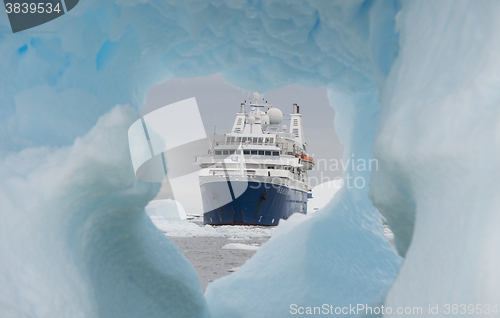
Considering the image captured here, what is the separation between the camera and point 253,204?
2684cm

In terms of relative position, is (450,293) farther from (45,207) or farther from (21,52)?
(21,52)

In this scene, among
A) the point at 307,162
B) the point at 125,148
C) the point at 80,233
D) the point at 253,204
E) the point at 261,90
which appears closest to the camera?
the point at 80,233

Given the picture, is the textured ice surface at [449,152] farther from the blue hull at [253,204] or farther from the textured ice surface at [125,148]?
the blue hull at [253,204]

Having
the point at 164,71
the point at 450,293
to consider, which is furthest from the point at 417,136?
the point at 164,71

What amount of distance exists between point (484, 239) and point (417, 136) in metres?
0.66

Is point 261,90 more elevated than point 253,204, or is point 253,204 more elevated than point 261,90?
point 261,90

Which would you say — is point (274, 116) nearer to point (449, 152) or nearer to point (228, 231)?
point (228, 231)

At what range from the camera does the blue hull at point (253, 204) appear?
2666cm

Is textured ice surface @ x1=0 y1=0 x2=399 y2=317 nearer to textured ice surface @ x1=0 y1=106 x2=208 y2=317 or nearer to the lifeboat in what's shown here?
textured ice surface @ x1=0 y1=106 x2=208 y2=317

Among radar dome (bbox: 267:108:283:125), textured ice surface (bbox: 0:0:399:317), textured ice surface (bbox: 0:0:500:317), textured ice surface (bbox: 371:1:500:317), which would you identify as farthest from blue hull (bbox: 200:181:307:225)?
textured ice surface (bbox: 371:1:500:317)

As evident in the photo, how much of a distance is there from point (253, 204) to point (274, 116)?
1063 centimetres

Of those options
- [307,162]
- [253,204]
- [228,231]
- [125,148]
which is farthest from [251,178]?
[125,148]

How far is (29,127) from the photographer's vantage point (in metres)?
2.96

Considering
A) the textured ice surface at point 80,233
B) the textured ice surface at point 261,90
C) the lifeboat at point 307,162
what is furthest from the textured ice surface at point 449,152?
the lifeboat at point 307,162
